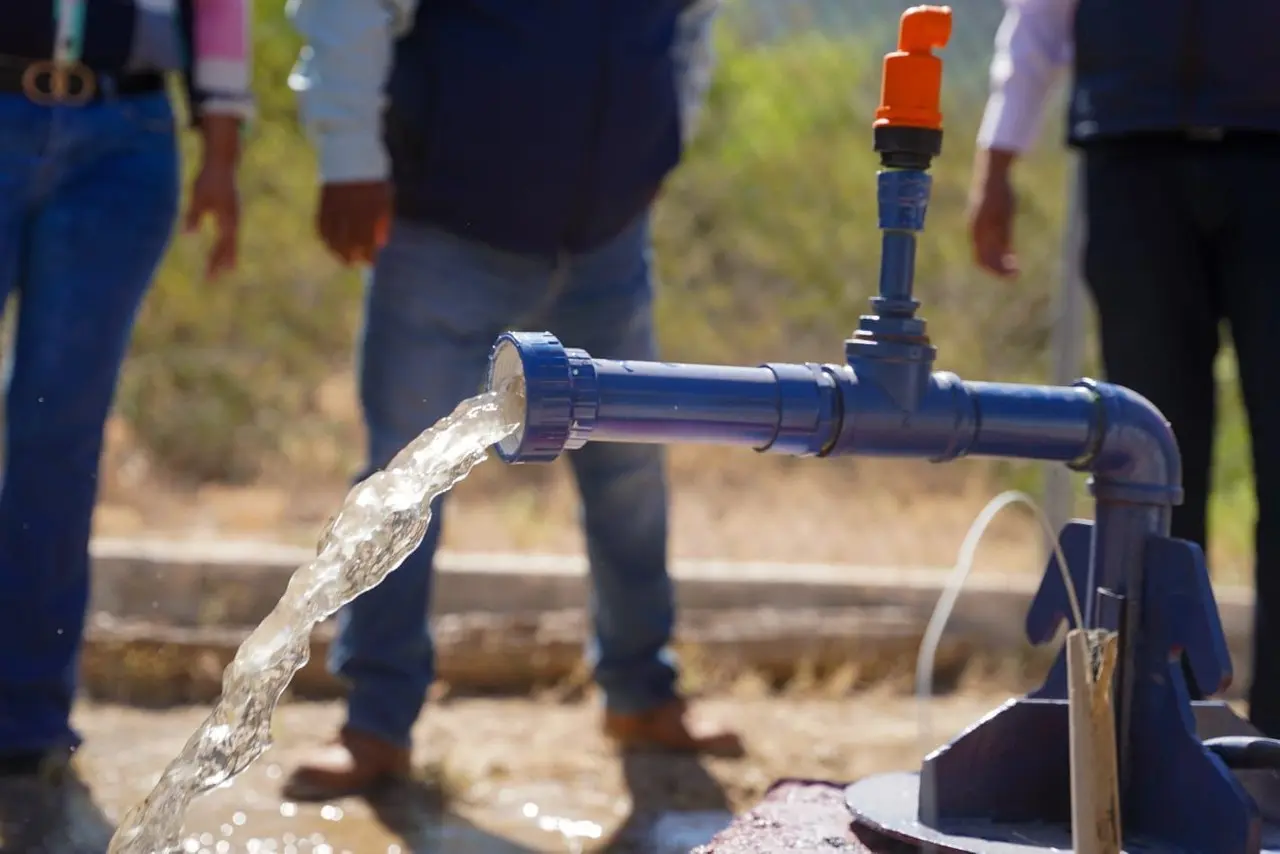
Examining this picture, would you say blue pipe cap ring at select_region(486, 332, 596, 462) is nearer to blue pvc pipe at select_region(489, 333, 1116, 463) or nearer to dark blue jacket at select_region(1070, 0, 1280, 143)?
blue pvc pipe at select_region(489, 333, 1116, 463)

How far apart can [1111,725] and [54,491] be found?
192 centimetres

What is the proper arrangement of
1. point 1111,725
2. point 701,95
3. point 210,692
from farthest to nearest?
point 210,692, point 701,95, point 1111,725

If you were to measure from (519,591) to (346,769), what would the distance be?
3.77ft

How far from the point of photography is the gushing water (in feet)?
6.00

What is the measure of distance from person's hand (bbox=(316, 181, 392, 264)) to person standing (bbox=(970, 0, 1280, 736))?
1.15 meters

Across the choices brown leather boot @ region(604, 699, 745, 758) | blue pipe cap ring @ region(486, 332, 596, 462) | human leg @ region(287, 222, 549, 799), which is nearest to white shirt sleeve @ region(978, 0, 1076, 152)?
human leg @ region(287, 222, 549, 799)

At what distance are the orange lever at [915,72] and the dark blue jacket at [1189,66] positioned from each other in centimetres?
97

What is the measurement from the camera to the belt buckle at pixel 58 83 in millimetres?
2715

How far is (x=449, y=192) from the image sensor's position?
2881 millimetres

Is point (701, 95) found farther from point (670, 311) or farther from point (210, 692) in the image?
point (670, 311)

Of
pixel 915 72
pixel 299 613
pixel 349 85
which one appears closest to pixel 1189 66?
pixel 915 72

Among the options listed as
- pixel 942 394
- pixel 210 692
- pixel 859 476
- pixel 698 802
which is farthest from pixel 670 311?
pixel 942 394

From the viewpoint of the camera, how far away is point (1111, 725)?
152 cm

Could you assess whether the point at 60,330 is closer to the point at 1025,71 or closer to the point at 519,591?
the point at 519,591
